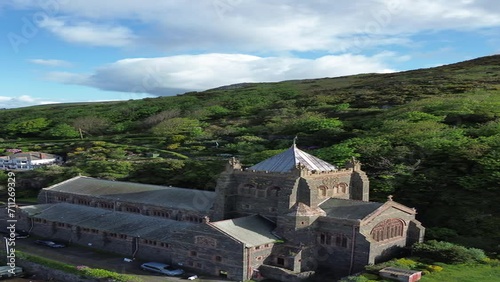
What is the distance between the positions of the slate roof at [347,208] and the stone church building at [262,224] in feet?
0.28

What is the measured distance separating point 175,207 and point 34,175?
41.1 meters

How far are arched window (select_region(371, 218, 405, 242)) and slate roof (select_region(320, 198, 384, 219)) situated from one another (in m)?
1.58

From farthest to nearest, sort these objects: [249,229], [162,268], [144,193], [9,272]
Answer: [144,193], [9,272], [249,229], [162,268]

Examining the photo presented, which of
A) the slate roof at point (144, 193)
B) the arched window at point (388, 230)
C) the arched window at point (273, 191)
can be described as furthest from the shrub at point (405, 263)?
the slate roof at point (144, 193)

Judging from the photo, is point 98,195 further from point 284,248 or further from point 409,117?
point 409,117

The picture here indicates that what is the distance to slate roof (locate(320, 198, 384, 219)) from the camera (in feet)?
142

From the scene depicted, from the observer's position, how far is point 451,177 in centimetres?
5862

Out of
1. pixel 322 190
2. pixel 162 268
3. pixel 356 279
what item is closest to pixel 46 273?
pixel 162 268

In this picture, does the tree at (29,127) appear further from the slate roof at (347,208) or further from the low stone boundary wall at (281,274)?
the low stone boundary wall at (281,274)

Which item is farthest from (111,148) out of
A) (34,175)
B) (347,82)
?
(347,82)

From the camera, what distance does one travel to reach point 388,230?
45.0 metres

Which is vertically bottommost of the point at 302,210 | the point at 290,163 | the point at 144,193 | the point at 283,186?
the point at 144,193

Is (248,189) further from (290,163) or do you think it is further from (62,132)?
(62,132)

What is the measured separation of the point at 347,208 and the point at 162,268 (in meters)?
16.9
